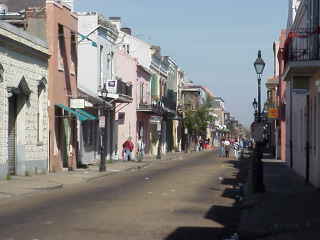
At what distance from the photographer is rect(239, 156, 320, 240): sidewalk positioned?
12102 mm

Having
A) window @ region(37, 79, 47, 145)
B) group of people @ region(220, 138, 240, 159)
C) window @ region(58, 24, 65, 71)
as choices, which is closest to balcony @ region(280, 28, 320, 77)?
window @ region(37, 79, 47, 145)

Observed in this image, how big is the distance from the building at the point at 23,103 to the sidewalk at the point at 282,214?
33.0 feet

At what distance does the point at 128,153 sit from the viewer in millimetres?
46719

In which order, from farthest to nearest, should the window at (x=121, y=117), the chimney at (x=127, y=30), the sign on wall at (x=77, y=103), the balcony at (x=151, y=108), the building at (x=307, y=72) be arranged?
the chimney at (x=127, y=30)
the balcony at (x=151, y=108)
the window at (x=121, y=117)
the sign on wall at (x=77, y=103)
the building at (x=307, y=72)

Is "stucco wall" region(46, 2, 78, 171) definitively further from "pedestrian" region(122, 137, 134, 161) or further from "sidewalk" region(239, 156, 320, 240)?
"pedestrian" region(122, 137, 134, 161)

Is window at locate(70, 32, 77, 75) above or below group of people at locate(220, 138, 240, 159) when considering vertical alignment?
above

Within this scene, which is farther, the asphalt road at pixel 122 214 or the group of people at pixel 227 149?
the group of people at pixel 227 149

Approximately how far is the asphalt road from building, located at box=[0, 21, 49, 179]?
425 centimetres

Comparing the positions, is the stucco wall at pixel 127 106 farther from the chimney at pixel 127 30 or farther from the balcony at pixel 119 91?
the chimney at pixel 127 30

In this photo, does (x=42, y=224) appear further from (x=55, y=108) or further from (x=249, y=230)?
(x=55, y=108)

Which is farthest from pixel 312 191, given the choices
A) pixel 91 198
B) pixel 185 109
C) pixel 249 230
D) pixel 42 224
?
pixel 185 109

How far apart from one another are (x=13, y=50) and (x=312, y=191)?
12.4 metres

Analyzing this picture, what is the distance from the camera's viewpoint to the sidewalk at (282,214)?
12102mm

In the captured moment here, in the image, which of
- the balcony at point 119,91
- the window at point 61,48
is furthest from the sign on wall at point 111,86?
the window at point 61,48
